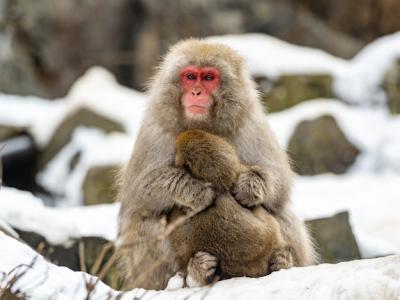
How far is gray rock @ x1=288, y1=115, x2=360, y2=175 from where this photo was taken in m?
9.39

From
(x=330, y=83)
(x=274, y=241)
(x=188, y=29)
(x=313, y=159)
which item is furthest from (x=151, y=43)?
(x=274, y=241)

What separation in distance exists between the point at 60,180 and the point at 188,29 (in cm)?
411

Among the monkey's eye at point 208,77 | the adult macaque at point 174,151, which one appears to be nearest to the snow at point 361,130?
the adult macaque at point 174,151

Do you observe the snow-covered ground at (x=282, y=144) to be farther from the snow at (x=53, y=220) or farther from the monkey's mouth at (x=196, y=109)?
the monkey's mouth at (x=196, y=109)

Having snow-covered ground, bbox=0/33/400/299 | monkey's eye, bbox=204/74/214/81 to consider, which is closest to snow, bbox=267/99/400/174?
snow-covered ground, bbox=0/33/400/299

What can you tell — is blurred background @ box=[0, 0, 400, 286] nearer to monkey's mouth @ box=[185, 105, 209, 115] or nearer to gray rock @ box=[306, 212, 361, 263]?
gray rock @ box=[306, 212, 361, 263]

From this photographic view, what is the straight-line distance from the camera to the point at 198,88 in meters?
4.89

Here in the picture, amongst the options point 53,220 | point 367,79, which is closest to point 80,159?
point 367,79

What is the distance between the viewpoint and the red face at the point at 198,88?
486 cm

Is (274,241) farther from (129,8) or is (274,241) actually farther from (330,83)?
(129,8)

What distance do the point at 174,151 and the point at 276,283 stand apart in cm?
105

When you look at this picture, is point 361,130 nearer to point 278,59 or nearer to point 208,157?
point 278,59

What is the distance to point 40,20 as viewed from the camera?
13.5 meters

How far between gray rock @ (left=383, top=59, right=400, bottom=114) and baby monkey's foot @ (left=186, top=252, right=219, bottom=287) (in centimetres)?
610
